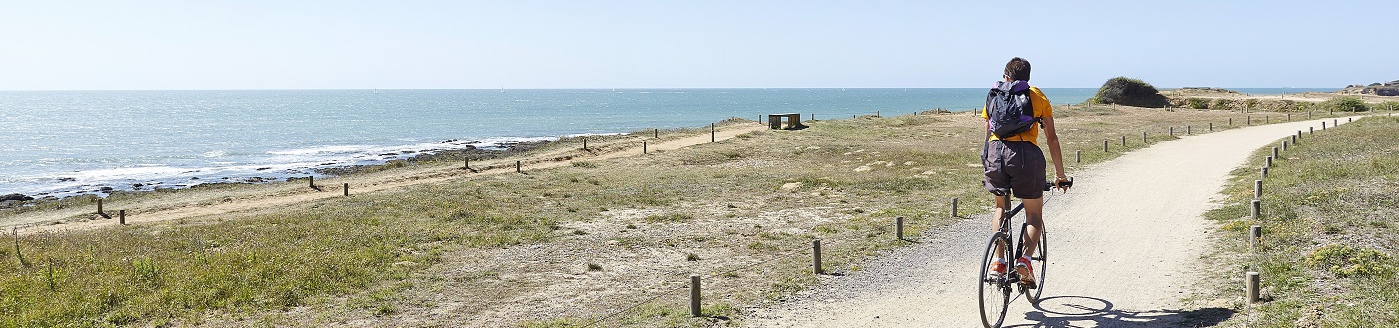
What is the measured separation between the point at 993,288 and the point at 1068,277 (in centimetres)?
317

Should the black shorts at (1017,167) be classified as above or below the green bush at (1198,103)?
below

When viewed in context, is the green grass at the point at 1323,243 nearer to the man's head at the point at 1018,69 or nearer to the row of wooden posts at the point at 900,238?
the row of wooden posts at the point at 900,238

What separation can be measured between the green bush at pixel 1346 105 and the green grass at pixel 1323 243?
55578mm

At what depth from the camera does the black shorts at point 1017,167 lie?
7273mm

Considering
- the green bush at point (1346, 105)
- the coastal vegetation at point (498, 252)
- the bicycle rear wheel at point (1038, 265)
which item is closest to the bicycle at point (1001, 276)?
the bicycle rear wheel at point (1038, 265)

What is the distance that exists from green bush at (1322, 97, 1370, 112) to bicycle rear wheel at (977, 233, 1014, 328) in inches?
2917

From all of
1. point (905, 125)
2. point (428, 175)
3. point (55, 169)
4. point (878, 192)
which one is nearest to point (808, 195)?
point (878, 192)

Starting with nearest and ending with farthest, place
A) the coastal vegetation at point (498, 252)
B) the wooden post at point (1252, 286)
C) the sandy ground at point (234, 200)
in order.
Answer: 1. the wooden post at point (1252, 286)
2. the coastal vegetation at point (498, 252)
3. the sandy ground at point (234, 200)

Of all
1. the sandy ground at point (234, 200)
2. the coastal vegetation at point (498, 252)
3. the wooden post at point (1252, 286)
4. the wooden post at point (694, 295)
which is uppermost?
the wooden post at point (1252, 286)

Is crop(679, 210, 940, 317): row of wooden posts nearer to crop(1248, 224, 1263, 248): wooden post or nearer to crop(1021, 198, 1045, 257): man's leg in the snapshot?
crop(1021, 198, 1045, 257): man's leg

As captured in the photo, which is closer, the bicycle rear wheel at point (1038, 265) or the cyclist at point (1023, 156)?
the cyclist at point (1023, 156)

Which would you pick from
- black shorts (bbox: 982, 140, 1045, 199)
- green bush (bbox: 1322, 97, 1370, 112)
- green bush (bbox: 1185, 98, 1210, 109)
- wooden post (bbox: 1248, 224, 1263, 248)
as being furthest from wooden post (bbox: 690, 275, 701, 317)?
green bush (bbox: 1185, 98, 1210, 109)

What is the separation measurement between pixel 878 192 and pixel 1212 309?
1474 cm

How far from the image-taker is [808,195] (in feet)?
79.8
